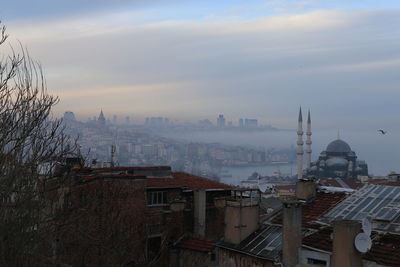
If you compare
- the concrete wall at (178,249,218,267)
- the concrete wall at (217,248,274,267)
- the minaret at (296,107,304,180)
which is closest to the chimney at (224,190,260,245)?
the concrete wall at (217,248,274,267)

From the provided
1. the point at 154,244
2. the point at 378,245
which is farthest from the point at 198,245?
the point at 378,245

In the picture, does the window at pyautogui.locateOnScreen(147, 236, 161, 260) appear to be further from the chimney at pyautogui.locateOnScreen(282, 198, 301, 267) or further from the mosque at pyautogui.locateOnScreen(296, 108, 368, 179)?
the mosque at pyautogui.locateOnScreen(296, 108, 368, 179)

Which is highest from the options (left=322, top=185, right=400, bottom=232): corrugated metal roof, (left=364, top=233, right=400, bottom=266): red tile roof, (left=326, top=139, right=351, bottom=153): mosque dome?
(left=326, top=139, right=351, bottom=153): mosque dome

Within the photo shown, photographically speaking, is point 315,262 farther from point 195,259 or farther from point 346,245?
point 195,259

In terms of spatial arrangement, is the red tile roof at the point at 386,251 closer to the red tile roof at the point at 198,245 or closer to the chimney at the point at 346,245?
the chimney at the point at 346,245

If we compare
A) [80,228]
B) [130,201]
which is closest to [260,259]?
[80,228]

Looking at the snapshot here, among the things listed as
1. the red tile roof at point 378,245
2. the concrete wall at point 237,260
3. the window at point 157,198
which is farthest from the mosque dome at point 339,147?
the red tile roof at point 378,245
